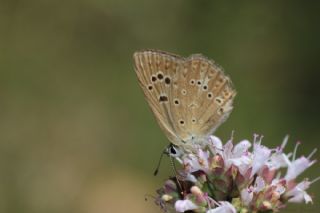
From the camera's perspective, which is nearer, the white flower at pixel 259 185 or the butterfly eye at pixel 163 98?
the white flower at pixel 259 185

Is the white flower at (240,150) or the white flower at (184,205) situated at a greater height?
the white flower at (240,150)

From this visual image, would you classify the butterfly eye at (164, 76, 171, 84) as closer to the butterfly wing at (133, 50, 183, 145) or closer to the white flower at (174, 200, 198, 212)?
the butterfly wing at (133, 50, 183, 145)

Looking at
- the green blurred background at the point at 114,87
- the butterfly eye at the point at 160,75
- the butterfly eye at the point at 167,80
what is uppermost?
the butterfly eye at the point at 160,75

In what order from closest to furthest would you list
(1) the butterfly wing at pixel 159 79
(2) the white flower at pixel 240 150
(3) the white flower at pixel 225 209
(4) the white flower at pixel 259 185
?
1. (3) the white flower at pixel 225 209
2. (4) the white flower at pixel 259 185
3. (2) the white flower at pixel 240 150
4. (1) the butterfly wing at pixel 159 79

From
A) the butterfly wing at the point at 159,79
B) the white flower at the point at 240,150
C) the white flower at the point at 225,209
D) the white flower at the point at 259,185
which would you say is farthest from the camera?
the butterfly wing at the point at 159,79

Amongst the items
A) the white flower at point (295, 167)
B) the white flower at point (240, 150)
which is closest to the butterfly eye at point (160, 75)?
the white flower at point (240, 150)

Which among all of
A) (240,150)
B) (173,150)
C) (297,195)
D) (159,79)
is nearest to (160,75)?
(159,79)

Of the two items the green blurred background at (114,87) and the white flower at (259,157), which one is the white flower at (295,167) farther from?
the green blurred background at (114,87)

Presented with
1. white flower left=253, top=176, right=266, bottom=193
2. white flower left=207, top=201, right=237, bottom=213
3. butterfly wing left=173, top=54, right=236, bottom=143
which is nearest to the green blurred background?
butterfly wing left=173, top=54, right=236, bottom=143

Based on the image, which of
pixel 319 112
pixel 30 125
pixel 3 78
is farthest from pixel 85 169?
pixel 319 112
